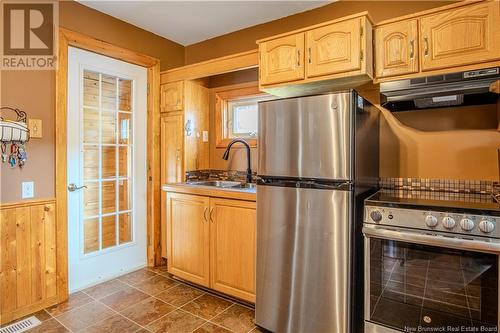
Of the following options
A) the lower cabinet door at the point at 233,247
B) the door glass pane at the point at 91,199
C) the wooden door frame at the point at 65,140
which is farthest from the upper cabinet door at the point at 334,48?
the door glass pane at the point at 91,199

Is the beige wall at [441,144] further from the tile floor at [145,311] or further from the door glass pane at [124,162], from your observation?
the door glass pane at [124,162]

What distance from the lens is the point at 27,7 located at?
89.0 inches

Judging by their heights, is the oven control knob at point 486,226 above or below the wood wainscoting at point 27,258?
above

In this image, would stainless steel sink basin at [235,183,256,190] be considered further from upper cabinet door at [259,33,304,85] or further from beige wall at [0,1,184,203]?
beige wall at [0,1,184,203]

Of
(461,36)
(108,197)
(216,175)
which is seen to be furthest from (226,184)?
(461,36)

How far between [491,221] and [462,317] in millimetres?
544

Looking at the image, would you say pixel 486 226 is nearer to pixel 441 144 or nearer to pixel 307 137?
pixel 441 144

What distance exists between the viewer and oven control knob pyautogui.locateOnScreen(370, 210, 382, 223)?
171 cm

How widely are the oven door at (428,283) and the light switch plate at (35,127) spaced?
2492 millimetres

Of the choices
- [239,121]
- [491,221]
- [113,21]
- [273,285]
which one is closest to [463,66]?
[491,221]

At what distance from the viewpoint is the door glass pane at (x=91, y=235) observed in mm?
2718

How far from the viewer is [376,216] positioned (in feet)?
5.64

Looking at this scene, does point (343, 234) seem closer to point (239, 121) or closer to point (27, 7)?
point (239, 121)

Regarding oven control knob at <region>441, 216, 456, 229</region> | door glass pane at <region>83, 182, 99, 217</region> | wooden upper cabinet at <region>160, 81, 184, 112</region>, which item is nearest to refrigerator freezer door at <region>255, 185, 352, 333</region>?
oven control knob at <region>441, 216, 456, 229</region>
